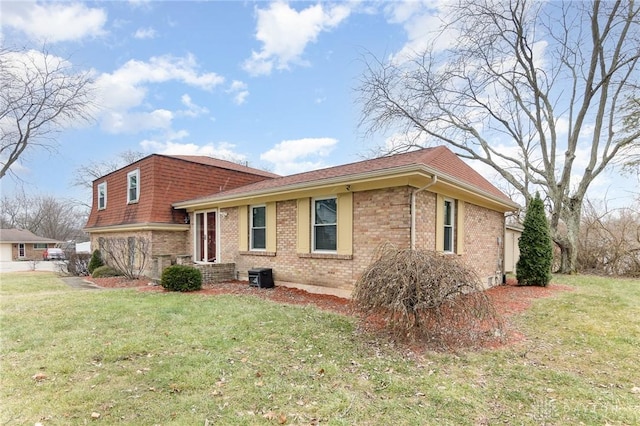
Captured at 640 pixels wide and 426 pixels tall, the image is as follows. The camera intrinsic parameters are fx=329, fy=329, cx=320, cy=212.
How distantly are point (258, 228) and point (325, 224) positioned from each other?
290 cm

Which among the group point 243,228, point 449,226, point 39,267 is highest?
point 449,226

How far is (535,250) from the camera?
10.8 metres

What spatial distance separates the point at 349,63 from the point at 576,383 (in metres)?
14.8

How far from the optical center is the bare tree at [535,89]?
14109mm

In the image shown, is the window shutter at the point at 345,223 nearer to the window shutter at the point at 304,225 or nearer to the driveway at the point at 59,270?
the window shutter at the point at 304,225

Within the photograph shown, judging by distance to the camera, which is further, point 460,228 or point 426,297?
point 460,228

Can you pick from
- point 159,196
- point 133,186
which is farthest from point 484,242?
point 133,186

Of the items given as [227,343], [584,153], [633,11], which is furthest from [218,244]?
[633,11]

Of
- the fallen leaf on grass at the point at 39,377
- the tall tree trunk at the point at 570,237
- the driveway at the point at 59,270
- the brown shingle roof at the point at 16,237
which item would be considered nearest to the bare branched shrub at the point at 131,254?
the driveway at the point at 59,270

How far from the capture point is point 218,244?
1180 cm

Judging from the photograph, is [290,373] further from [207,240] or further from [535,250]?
[535,250]

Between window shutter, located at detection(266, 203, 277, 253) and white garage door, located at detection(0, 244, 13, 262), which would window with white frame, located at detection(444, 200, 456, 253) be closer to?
window shutter, located at detection(266, 203, 277, 253)

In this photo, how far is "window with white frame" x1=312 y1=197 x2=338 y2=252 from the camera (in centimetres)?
849

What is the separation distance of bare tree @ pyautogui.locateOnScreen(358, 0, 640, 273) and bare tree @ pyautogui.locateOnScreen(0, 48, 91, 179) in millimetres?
15121
